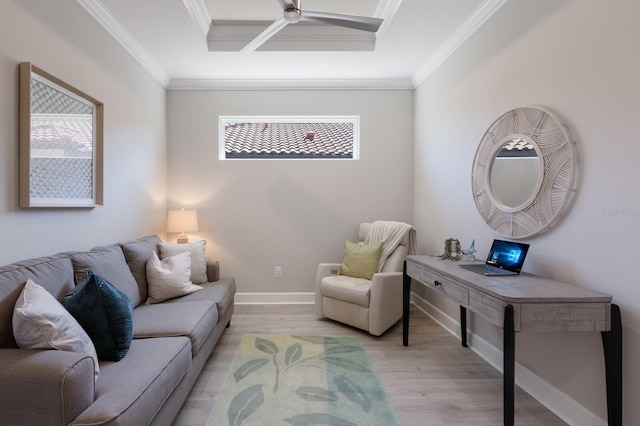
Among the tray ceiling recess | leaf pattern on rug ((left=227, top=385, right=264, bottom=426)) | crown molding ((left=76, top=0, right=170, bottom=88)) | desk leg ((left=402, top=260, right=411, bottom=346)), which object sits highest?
the tray ceiling recess

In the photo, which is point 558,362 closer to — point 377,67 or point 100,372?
point 100,372

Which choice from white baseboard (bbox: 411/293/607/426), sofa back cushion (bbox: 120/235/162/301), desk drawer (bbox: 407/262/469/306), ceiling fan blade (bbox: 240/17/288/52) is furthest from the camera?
sofa back cushion (bbox: 120/235/162/301)

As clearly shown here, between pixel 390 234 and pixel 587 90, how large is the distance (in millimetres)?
2096

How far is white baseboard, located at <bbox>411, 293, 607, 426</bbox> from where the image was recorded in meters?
1.74

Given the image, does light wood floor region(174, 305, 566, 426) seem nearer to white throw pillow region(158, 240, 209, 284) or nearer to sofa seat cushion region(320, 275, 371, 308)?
sofa seat cushion region(320, 275, 371, 308)

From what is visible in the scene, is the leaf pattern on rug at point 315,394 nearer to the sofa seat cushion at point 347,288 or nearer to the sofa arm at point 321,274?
the sofa seat cushion at point 347,288

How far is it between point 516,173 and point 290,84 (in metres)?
2.74

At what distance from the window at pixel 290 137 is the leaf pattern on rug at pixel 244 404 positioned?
266 centimetres

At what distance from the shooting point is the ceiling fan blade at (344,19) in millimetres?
2154

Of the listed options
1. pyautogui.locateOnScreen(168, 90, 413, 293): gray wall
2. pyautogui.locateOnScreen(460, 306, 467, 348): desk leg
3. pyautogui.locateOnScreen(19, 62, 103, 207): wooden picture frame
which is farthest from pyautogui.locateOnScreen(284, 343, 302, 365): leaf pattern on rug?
pyautogui.locateOnScreen(19, 62, 103, 207): wooden picture frame

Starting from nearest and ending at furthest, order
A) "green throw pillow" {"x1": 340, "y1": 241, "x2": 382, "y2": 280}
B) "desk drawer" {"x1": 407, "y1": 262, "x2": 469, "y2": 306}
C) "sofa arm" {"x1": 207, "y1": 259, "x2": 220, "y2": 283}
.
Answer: "desk drawer" {"x1": 407, "y1": 262, "x2": 469, "y2": 306}
"sofa arm" {"x1": 207, "y1": 259, "x2": 220, "y2": 283}
"green throw pillow" {"x1": 340, "y1": 241, "x2": 382, "y2": 280}

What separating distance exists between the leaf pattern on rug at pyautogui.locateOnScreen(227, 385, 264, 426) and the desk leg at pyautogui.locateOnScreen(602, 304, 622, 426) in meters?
1.79

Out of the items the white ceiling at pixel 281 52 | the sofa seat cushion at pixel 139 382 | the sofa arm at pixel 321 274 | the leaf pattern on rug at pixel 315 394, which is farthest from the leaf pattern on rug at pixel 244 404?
the white ceiling at pixel 281 52

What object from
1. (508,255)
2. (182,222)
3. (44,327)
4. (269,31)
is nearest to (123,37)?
(269,31)
